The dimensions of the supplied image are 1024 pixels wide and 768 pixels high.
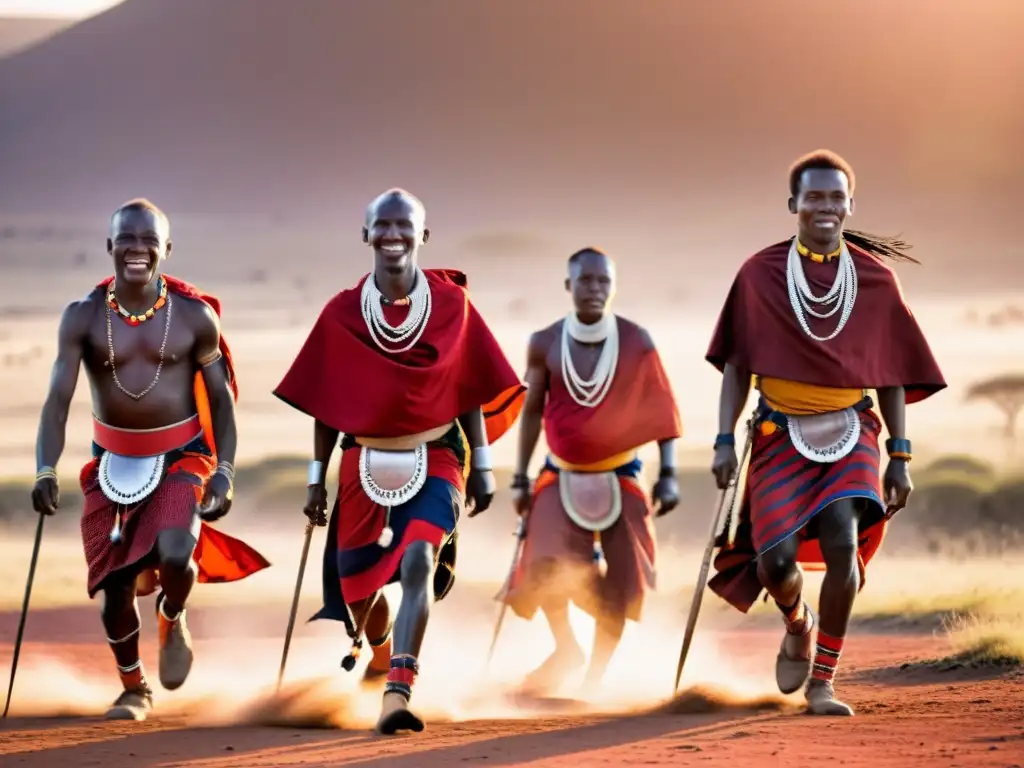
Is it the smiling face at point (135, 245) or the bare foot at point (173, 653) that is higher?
the smiling face at point (135, 245)

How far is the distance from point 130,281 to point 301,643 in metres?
6.46

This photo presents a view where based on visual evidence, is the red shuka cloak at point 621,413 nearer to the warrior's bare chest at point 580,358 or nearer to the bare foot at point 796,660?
the warrior's bare chest at point 580,358

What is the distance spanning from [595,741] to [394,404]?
2.06 metres

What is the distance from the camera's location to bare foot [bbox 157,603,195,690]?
10234 mm

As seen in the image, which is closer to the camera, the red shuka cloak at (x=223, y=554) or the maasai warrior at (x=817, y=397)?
the maasai warrior at (x=817, y=397)

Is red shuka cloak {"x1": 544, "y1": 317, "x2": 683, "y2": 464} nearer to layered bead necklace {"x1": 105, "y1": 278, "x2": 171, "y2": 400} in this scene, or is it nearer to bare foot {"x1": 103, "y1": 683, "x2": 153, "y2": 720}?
layered bead necklace {"x1": 105, "y1": 278, "x2": 171, "y2": 400}

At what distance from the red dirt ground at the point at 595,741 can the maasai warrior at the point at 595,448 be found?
145 cm

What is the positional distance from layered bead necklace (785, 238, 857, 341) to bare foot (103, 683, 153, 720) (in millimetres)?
3848

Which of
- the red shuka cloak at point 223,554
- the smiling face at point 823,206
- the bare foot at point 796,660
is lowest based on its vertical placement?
the bare foot at point 796,660

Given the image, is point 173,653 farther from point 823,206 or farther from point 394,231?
point 823,206

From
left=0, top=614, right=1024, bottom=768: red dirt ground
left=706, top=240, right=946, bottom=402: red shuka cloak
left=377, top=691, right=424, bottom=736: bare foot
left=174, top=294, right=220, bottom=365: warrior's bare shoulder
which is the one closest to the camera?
left=0, top=614, right=1024, bottom=768: red dirt ground

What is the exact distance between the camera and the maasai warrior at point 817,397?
9.89 m

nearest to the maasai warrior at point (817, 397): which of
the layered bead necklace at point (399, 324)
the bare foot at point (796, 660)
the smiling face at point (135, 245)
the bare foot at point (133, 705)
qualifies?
the bare foot at point (796, 660)

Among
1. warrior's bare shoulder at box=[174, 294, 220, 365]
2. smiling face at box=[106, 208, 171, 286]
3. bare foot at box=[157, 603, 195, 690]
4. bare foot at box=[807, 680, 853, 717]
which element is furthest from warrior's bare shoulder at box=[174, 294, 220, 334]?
bare foot at box=[807, 680, 853, 717]
